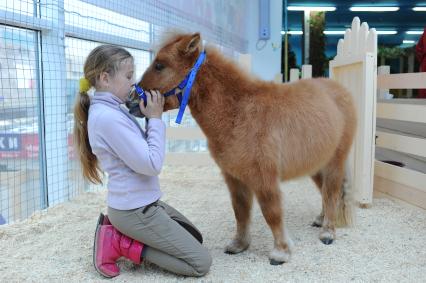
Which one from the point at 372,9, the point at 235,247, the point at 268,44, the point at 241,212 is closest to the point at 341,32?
the point at 372,9

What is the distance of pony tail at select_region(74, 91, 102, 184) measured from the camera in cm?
213

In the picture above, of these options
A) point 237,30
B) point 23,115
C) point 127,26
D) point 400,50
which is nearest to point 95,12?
point 127,26

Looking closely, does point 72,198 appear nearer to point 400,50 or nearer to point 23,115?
point 23,115

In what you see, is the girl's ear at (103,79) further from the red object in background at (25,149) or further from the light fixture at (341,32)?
the light fixture at (341,32)

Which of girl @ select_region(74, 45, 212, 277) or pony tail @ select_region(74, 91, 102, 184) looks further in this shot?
pony tail @ select_region(74, 91, 102, 184)

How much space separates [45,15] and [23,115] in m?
0.77

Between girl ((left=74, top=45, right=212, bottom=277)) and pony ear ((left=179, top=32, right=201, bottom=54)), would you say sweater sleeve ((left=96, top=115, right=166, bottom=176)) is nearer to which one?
girl ((left=74, top=45, right=212, bottom=277))

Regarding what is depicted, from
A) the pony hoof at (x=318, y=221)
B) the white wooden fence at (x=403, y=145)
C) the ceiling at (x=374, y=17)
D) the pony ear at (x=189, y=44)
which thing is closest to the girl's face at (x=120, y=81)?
the pony ear at (x=189, y=44)

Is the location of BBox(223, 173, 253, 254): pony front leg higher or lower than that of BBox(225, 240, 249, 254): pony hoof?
higher

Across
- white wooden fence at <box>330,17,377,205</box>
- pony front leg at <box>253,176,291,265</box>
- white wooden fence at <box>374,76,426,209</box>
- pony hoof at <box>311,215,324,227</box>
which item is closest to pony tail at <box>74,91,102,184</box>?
pony front leg at <box>253,176,291,265</box>

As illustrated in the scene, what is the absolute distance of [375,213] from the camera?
10.4 feet

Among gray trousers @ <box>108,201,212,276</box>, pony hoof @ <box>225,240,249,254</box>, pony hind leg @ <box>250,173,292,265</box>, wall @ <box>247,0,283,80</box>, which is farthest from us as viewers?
wall @ <box>247,0,283,80</box>

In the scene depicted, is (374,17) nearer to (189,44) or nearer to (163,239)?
(189,44)

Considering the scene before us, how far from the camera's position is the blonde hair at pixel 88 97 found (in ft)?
6.72
